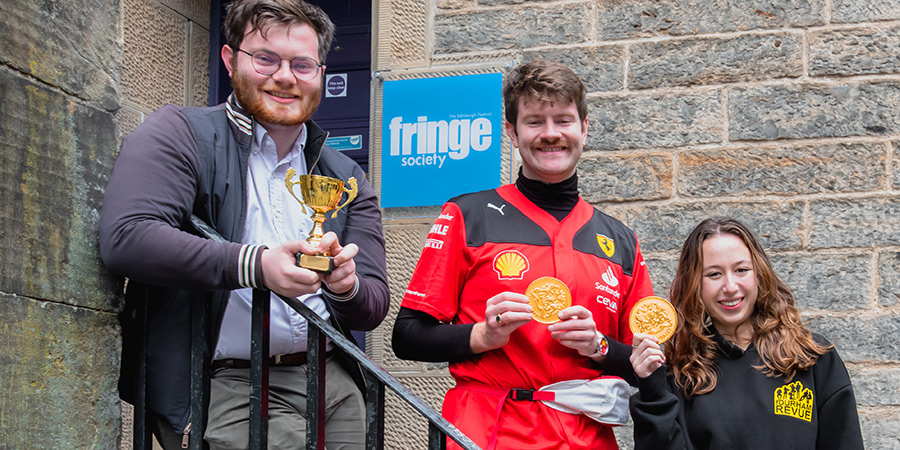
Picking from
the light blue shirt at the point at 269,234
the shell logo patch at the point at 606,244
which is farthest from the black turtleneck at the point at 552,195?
the light blue shirt at the point at 269,234

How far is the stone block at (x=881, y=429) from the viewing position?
4.05m

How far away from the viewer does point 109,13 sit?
2674mm

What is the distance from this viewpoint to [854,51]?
14.1 feet

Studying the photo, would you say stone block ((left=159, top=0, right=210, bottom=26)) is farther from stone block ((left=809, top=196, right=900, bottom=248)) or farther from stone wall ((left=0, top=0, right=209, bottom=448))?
stone block ((left=809, top=196, right=900, bottom=248))

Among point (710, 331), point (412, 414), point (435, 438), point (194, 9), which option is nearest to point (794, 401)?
point (710, 331)

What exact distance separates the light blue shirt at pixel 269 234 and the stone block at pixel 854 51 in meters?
2.75

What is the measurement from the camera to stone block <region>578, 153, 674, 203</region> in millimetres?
4410

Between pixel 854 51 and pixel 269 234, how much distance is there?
3.00 metres

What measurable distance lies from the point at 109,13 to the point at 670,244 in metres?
2.66

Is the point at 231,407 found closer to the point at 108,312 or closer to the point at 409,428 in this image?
the point at 108,312

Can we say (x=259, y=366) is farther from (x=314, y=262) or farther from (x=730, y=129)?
(x=730, y=129)

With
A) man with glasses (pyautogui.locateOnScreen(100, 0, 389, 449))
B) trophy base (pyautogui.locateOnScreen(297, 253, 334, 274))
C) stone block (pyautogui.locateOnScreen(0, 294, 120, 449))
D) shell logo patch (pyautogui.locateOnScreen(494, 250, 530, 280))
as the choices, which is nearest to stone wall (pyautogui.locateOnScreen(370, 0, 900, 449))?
shell logo patch (pyautogui.locateOnScreen(494, 250, 530, 280))

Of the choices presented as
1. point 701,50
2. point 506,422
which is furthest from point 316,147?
point 701,50

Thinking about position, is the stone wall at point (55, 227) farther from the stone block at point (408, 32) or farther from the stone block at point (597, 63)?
the stone block at point (597, 63)
